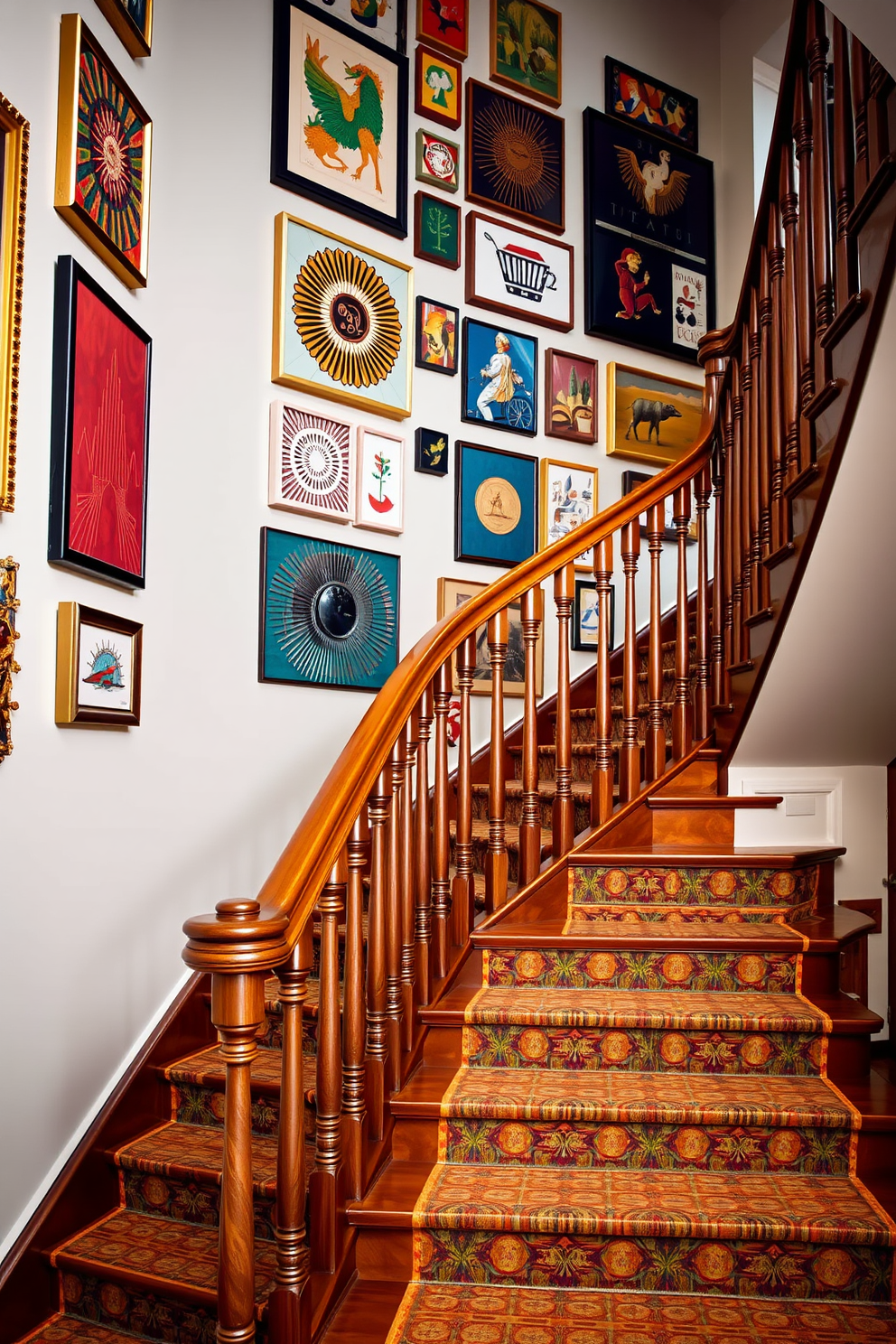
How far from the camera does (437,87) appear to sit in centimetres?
408

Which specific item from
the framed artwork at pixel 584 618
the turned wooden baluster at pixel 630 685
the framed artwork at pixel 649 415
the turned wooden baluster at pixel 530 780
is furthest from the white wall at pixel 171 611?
the turned wooden baluster at pixel 630 685

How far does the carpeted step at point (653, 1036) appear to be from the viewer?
7.43ft

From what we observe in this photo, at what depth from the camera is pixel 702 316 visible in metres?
4.86

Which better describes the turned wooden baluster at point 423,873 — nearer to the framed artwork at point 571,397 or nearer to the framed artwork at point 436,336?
the framed artwork at point 436,336

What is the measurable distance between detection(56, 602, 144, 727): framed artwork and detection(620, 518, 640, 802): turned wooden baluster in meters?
1.39

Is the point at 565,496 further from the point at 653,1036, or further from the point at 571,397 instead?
the point at 653,1036

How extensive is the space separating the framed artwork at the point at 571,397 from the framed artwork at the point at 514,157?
59cm

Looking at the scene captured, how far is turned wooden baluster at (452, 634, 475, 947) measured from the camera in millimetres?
2594

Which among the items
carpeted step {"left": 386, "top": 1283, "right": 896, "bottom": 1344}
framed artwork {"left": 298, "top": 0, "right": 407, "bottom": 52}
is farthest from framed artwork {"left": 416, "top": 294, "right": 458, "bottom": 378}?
carpeted step {"left": 386, "top": 1283, "right": 896, "bottom": 1344}

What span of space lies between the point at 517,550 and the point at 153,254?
180 centimetres

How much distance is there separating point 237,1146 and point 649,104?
193 inches

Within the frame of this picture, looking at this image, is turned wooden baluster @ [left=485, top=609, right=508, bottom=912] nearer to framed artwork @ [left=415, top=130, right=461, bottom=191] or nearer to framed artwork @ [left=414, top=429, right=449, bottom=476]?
framed artwork @ [left=414, top=429, right=449, bottom=476]

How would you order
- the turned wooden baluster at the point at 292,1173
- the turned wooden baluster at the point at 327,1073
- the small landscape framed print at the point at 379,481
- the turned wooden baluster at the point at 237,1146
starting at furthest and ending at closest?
the small landscape framed print at the point at 379,481
the turned wooden baluster at the point at 327,1073
the turned wooden baluster at the point at 292,1173
the turned wooden baluster at the point at 237,1146

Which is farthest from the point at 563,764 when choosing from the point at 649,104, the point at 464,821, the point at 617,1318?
the point at 649,104
